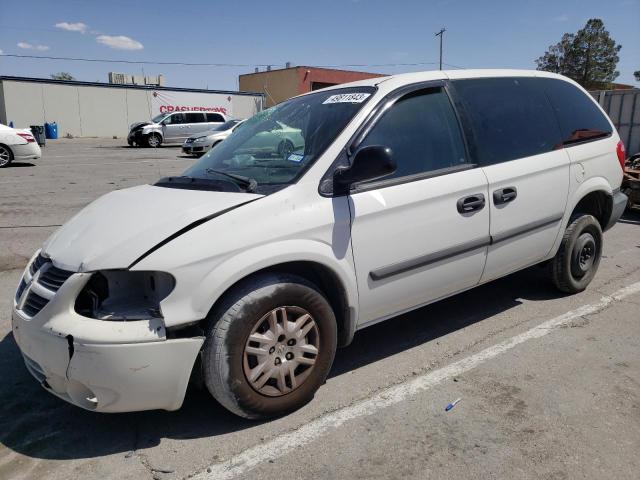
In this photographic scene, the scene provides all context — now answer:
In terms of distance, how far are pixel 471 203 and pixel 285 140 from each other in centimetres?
123

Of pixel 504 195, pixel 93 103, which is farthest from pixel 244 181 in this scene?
pixel 93 103

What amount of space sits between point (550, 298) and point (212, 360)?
→ 3144 millimetres

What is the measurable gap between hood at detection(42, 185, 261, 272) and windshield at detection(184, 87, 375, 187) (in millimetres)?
343

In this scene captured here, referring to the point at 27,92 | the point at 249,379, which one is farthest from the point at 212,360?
the point at 27,92

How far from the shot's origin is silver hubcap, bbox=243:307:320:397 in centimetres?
262

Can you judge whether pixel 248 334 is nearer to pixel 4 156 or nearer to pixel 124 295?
pixel 124 295

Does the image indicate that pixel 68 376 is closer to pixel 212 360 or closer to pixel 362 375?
pixel 212 360

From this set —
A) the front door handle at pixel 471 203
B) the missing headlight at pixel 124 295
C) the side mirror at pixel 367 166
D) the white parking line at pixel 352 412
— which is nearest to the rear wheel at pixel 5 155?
the missing headlight at pixel 124 295

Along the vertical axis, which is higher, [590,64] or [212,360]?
[590,64]

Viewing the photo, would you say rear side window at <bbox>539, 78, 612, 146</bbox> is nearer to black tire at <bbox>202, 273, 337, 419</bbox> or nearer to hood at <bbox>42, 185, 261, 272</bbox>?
black tire at <bbox>202, 273, 337, 419</bbox>

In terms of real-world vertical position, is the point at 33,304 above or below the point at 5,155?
below

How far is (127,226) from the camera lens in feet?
8.61

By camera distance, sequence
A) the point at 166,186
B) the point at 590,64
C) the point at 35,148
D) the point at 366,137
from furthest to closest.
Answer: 1. the point at 590,64
2. the point at 35,148
3. the point at 166,186
4. the point at 366,137

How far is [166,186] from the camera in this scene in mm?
3258
